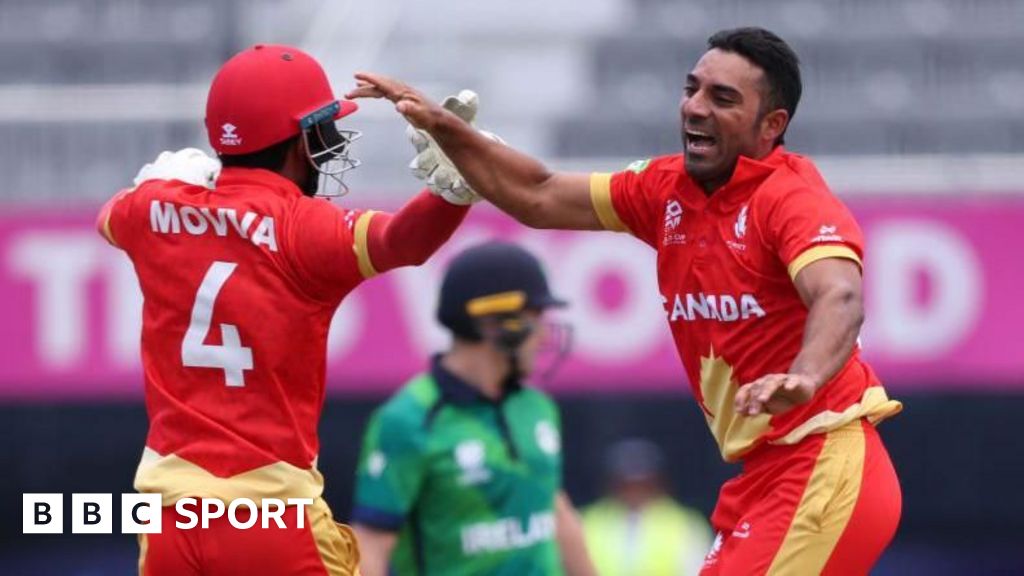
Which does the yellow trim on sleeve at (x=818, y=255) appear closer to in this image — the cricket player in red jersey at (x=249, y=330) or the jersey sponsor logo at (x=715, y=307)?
the jersey sponsor logo at (x=715, y=307)

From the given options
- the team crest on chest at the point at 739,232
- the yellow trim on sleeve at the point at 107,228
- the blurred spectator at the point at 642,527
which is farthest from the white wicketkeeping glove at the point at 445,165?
the blurred spectator at the point at 642,527

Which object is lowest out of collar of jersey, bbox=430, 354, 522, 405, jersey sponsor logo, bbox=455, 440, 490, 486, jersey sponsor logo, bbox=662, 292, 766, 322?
jersey sponsor logo, bbox=455, 440, 490, 486

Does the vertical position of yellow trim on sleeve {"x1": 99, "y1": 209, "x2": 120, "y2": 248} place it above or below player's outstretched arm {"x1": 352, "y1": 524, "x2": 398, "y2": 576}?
above

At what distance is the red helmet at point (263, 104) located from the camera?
18.1 feet

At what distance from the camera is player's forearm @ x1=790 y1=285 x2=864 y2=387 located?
4.85 m

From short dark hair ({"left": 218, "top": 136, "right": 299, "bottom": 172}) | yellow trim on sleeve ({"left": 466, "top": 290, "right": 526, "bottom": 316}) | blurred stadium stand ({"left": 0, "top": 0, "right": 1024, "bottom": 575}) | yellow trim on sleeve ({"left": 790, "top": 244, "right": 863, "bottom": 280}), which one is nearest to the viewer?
yellow trim on sleeve ({"left": 790, "top": 244, "right": 863, "bottom": 280})

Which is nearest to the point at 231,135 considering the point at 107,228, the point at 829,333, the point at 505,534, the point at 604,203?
the point at 107,228

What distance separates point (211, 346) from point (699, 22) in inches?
349

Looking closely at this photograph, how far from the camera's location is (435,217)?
5395 millimetres

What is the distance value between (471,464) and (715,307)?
5.75 ft

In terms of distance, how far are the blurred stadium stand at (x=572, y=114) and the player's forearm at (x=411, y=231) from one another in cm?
551

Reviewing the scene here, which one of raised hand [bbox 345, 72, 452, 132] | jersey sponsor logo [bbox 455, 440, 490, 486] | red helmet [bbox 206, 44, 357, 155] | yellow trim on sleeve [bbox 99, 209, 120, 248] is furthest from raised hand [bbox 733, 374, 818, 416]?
jersey sponsor logo [bbox 455, 440, 490, 486]

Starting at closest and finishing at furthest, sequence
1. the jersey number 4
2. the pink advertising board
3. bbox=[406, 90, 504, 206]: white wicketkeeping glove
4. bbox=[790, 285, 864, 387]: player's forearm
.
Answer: bbox=[790, 285, 864, 387]: player's forearm < the jersey number 4 < bbox=[406, 90, 504, 206]: white wicketkeeping glove < the pink advertising board

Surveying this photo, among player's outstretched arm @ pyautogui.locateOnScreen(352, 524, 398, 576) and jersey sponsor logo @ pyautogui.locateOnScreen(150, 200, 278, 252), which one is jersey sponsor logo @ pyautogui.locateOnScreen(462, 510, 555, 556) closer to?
player's outstretched arm @ pyautogui.locateOnScreen(352, 524, 398, 576)
